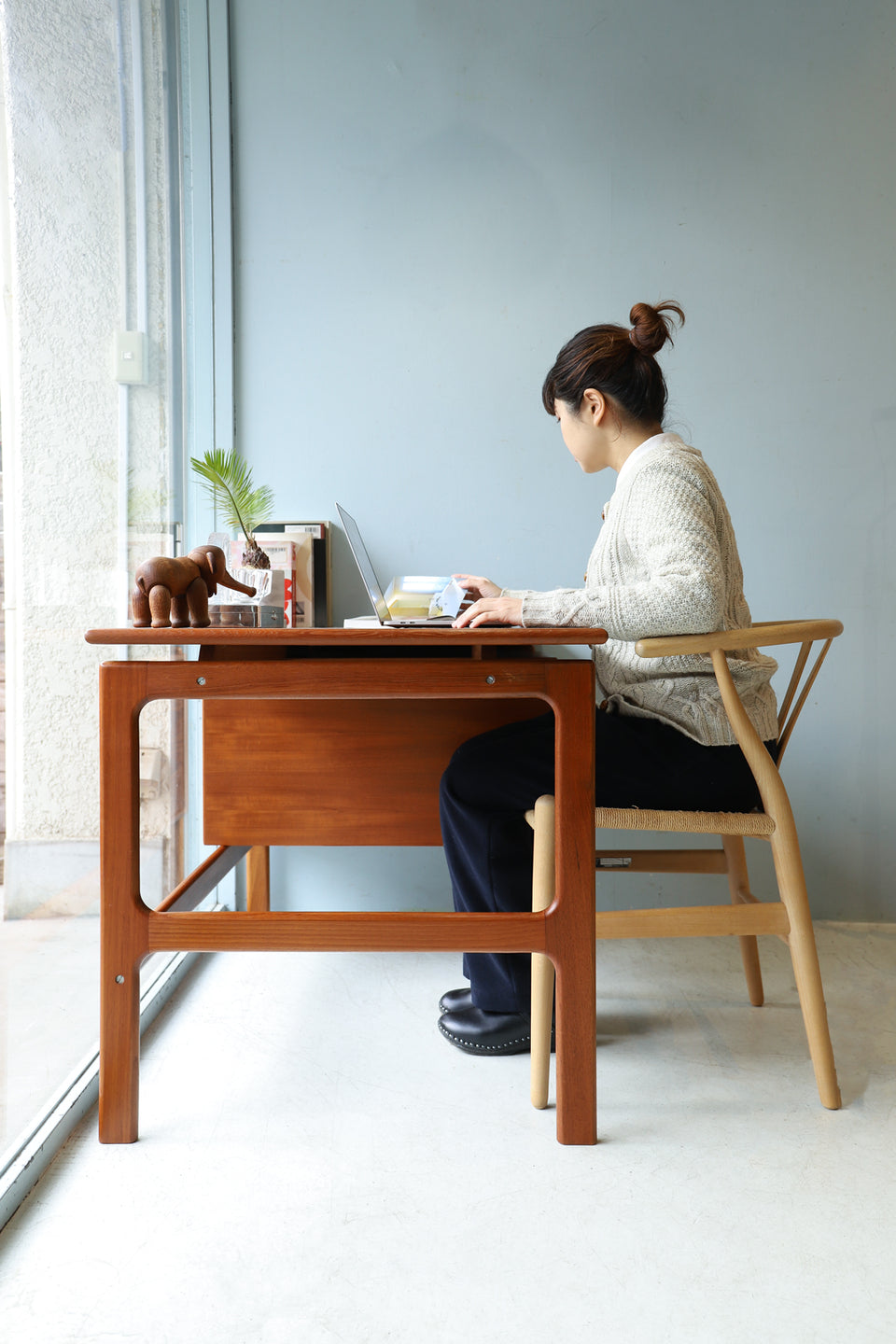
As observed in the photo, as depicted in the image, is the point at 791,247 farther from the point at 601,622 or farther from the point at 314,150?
the point at 601,622

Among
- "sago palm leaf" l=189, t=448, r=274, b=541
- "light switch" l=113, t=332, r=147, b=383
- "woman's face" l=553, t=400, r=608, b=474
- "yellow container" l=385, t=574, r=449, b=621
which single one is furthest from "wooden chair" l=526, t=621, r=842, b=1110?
"light switch" l=113, t=332, r=147, b=383

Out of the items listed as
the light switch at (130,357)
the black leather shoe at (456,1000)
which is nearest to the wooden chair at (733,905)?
the black leather shoe at (456,1000)

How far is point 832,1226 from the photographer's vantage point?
107 centimetres

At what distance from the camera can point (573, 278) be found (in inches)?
85.1

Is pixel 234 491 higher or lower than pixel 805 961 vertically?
higher

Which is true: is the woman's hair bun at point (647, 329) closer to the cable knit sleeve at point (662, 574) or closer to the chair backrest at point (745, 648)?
the cable knit sleeve at point (662, 574)

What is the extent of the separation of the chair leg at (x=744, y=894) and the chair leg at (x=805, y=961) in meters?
0.31

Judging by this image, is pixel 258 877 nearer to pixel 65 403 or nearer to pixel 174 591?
pixel 174 591

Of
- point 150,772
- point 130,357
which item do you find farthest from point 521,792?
point 130,357

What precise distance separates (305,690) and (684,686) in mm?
593

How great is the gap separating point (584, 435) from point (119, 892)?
106cm

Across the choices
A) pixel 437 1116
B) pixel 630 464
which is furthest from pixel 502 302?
pixel 437 1116

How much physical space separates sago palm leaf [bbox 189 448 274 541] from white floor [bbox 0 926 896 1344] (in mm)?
981

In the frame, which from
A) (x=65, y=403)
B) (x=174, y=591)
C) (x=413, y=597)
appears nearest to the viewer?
(x=174, y=591)
